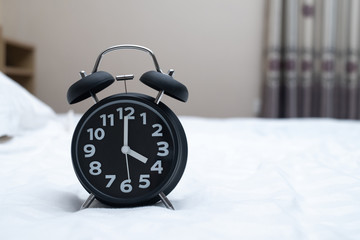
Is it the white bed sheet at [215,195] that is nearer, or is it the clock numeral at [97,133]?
the white bed sheet at [215,195]

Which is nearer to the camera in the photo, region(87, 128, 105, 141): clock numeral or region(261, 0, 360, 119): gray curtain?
region(87, 128, 105, 141): clock numeral

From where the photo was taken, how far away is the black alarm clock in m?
0.67

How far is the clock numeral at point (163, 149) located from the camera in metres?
0.68

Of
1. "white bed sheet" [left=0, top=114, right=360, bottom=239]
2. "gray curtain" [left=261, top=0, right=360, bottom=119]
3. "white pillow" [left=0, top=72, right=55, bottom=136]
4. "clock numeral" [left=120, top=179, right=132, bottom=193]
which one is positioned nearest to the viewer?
"white bed sheet" [left=0, top=114, right=360, bottom=239]

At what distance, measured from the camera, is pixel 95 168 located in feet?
2.21

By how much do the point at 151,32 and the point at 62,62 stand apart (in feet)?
2.23

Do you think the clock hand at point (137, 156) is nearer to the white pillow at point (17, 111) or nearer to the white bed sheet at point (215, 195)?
the white bed sheet at point (215, 195)

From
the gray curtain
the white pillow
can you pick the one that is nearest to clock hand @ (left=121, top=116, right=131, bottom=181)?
the white pillow

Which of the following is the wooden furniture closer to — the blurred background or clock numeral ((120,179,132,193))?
the blurred background

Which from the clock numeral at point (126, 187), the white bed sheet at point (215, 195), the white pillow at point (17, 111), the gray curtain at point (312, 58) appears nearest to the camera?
the white bed sheet at point (215, 195)

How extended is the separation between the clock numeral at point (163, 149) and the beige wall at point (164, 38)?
7.52 ft

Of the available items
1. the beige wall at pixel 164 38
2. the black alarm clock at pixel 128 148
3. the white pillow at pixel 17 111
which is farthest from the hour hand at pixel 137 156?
the beige wall at pixel 164 38

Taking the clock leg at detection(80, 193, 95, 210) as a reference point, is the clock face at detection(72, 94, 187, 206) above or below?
above

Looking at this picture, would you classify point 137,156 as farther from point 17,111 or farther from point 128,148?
point 17,111
